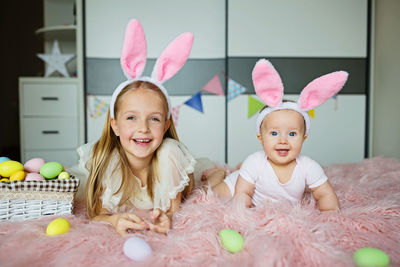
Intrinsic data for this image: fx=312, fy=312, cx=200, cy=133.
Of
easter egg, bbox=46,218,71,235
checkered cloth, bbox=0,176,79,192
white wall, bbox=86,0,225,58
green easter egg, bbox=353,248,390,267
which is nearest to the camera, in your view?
green easter egg, bbox=353,248,390,267

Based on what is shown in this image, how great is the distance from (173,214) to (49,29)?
7.62ft

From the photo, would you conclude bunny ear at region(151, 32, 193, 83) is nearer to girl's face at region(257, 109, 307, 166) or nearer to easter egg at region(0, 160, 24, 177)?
girl's face at region(257, 109, 307, 166)

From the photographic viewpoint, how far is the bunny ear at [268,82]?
1.00m

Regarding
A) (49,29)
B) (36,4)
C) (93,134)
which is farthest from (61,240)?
(36,4)

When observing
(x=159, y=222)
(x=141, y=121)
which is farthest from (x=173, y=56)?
(x=159, y=222)

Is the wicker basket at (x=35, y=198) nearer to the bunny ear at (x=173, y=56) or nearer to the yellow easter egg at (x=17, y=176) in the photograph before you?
the yellow easter egg at (x=17, y=176)

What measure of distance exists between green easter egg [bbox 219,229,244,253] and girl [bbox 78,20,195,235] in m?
0.32

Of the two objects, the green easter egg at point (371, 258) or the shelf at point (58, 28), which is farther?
the shelf at point (58, 28)

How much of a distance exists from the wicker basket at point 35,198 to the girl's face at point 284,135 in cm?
66

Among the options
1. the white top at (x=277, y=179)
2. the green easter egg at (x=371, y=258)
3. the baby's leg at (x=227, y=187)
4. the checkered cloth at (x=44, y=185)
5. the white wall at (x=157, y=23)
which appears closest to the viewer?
the green easter egg at (x=371, y=258)

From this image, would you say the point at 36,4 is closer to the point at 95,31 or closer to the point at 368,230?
the point at 95,31

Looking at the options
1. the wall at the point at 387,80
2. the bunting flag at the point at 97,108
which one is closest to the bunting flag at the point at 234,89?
the bunting flag at the point at 97,108

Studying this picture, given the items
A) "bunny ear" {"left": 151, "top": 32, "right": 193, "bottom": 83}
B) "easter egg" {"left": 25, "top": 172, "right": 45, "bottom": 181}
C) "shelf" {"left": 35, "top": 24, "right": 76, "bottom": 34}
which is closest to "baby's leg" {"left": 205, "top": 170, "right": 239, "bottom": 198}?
"bunny ear" {"left": 151, "top": 32, "right": 193, "bottom": 83}

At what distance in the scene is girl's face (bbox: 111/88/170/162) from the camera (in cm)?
104
